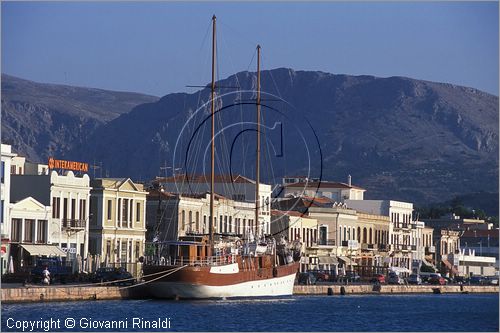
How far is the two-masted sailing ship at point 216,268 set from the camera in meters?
92.0

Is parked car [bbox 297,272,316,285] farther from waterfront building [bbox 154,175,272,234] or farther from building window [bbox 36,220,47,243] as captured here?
building window [bbox 36,220,47,243]

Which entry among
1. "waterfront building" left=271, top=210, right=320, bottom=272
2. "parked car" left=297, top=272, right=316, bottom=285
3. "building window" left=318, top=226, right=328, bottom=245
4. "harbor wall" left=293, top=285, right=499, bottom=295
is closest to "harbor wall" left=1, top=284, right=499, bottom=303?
"harbor wall" left=293, top=285, right=499, bottom=295

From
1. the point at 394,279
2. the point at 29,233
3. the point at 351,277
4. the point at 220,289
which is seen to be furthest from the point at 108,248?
the point at 394,279

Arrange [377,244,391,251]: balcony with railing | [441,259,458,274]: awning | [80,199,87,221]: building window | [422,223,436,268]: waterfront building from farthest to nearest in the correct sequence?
1. [441,259,458,274]: awning
2. [422,223,436,268]: waterfront building
3. [377,244,391,251]: balcony with railing
4. [80,199,87,221]: building window

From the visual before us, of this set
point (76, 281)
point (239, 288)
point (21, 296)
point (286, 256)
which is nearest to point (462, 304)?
point (286, 256)

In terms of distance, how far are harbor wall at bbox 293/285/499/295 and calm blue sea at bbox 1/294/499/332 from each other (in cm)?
1169

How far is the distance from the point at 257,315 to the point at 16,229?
26.1 metres

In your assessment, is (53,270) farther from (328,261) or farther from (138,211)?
(328,261)

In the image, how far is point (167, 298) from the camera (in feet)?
303

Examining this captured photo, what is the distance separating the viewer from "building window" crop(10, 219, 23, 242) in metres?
102

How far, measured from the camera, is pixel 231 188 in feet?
478

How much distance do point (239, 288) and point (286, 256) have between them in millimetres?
10524

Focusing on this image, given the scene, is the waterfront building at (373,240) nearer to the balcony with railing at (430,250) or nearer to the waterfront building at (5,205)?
the balcony with railing at (430,250)

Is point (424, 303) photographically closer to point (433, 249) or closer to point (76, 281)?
point (76, 281)
